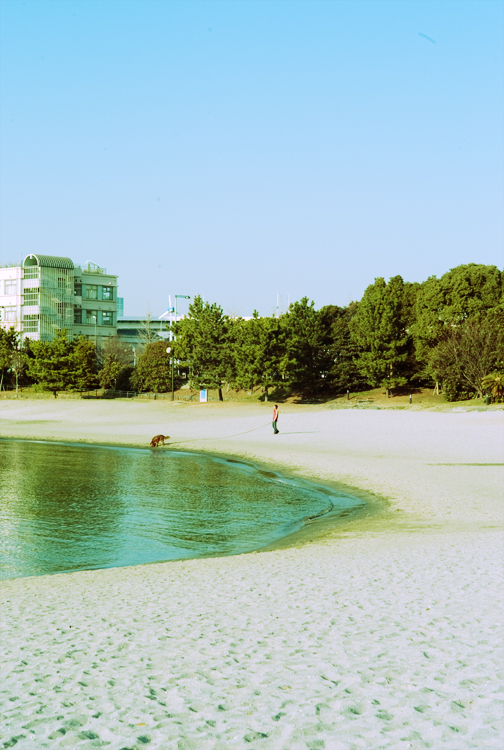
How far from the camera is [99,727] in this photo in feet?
16.7

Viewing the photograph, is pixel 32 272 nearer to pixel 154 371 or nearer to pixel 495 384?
pixel 154 371

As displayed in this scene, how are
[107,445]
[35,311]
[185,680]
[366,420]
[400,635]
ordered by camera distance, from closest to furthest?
[185,680] → [400,635] → [107,445] → [366,420] → [35,311]

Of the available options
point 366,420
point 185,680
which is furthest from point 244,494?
point 366,420

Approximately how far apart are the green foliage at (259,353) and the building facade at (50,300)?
6142 centimetres

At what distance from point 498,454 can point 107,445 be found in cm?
2047

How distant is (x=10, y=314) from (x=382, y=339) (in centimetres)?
8035

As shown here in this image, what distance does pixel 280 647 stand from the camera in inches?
271

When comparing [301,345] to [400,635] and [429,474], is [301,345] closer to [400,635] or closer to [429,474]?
[429,474]

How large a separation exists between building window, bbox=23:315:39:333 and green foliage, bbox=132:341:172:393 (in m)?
52.3

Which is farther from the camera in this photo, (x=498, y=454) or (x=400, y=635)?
(x=498, y=454)

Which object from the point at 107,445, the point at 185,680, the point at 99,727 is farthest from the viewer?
the point at 107,445

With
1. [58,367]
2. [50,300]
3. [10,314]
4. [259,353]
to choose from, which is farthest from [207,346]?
[10,314]

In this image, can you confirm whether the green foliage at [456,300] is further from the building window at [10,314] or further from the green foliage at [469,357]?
the building window at [10,314]

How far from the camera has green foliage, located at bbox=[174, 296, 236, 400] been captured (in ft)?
203
